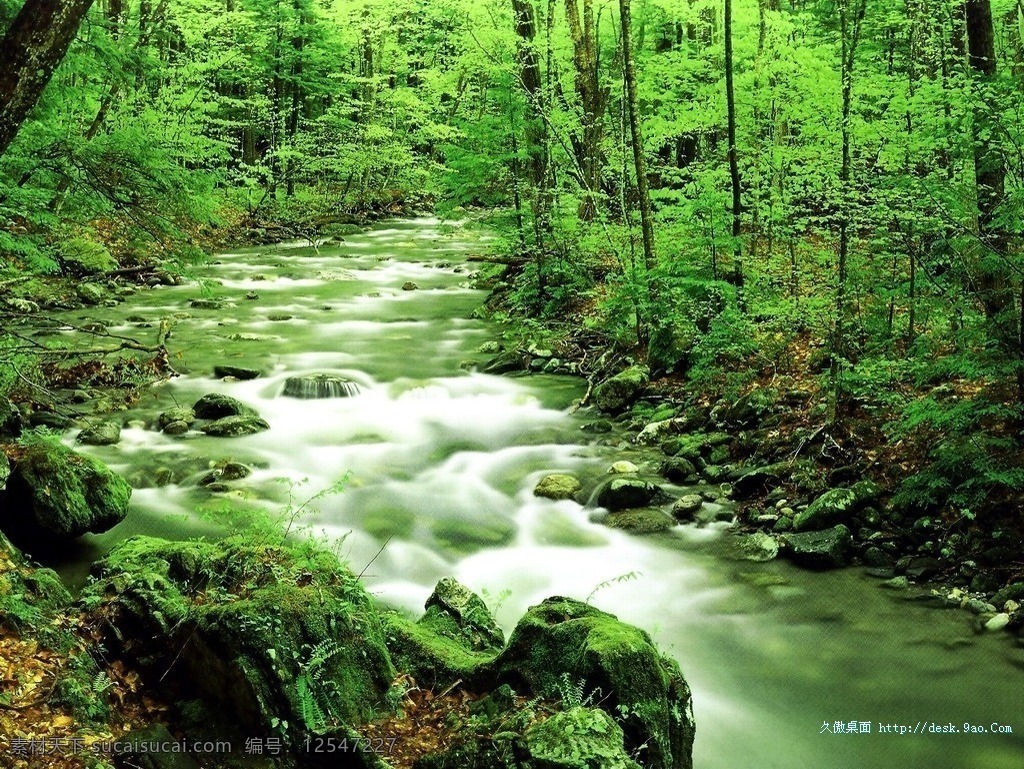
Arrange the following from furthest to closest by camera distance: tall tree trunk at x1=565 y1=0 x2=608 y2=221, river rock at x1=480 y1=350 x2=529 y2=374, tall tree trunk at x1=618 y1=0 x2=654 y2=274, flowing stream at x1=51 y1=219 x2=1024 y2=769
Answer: tall tree trunk at x1=565 y1=0 x2=608 y2=221
river rock at x1=480 y1=350 x2=529 y2=374
tall tree trunk at x1=618 y1=0 x2=654 y2=274
flowing stream at x1=51 y1=219 x2=1024 y2=769

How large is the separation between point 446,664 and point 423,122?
89.4ft

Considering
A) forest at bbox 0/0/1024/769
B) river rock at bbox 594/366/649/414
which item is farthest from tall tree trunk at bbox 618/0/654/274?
river rock at bbox 594/366/649/414

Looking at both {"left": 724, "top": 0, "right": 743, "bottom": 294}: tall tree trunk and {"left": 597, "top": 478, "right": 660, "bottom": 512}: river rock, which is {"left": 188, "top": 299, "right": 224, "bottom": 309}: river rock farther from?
{"left": 597, "top": 478, "right": 660, "bottom": 512}: river rock

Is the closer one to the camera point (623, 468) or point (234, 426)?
point (623, 468)

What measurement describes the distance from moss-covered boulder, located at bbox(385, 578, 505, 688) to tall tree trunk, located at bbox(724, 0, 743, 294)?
7311mm

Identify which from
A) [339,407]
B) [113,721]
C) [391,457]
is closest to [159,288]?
[339,407]

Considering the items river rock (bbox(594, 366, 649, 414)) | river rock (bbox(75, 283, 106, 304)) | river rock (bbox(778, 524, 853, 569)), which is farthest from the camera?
river rock (bbox(75, 283, 106, 304))

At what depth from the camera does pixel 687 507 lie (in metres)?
8.91

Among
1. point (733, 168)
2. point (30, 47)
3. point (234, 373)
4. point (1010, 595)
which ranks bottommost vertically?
point (1010, 595)

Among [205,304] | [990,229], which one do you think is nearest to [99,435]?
[205,304]

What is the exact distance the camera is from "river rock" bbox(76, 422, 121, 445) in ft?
33.0

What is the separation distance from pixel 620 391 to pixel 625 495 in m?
3.26

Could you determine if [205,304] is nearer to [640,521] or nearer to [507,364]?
[507,364]

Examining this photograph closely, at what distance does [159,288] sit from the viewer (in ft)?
65.9
